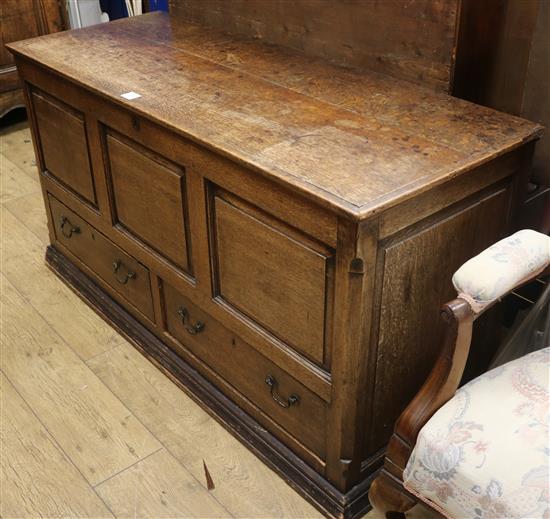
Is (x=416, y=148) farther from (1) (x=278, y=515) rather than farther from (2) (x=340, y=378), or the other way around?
(1) (x=278, y=515)

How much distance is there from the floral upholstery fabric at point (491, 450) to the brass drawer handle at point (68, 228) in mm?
1387

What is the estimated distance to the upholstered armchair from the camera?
1.13 meters

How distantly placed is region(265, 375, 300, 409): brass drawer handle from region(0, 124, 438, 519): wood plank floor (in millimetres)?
203

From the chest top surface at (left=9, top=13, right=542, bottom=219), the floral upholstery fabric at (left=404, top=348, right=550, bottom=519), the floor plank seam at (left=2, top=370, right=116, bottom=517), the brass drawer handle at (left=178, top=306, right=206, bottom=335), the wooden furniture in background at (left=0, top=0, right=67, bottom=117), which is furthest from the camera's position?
the wooden furniture in background at (left=0, top=0, right=67, bottom=117)

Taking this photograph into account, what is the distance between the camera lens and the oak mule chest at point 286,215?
1346 millimetres

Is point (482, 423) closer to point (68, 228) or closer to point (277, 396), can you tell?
point (277, 396)

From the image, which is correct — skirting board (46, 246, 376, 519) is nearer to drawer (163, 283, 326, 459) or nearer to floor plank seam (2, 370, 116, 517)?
drawer (163, 283, 326, 459)

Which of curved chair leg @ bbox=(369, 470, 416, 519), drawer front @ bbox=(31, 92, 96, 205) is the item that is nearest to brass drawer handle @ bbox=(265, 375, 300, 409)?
curved chair leg @ bbox=(369, 470, 416, 519)

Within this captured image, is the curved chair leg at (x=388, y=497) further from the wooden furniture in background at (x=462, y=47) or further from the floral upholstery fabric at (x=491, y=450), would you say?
the wooden furniture in background at (x=462, y=47)

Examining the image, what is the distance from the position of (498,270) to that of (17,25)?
2.89 meters

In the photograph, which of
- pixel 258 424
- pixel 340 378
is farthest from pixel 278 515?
pixel 340 378

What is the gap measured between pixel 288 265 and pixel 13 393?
0.97 metres

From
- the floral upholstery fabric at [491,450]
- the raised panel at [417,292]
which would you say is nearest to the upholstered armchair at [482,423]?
the floral upholstery fabric at [491,450]

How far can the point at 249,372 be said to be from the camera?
1729mm
